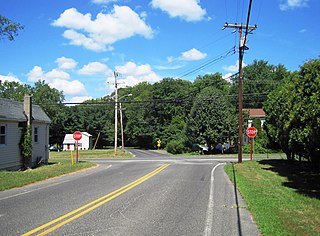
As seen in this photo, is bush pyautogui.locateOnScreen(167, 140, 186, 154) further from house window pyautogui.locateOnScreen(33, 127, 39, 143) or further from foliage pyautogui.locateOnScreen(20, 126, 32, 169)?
foliage pyautogui.locateOnScreen(20, 126, 32, 169)

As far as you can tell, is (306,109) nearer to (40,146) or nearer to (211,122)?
(40,146)

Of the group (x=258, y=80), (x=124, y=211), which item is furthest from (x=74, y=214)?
(x=258, y=80)

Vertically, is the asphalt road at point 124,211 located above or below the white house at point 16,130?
below

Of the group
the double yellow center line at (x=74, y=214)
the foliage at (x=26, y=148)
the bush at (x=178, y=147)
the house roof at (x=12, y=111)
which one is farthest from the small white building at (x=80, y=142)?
the double yellow center line at (x=74, y=214)

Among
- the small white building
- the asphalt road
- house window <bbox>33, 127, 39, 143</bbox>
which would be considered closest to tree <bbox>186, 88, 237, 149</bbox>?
house window <bbox>33, 127, 39, 143</bbox>

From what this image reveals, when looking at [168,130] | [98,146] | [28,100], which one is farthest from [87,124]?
[28,100]

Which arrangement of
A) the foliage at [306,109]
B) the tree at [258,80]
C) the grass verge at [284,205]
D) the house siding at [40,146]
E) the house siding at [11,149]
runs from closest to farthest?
the grass verge at [284,205] → the foliage at [306,109] → the house siding at [11,149] → the house siding at [40,146] → the tree at [258,80]

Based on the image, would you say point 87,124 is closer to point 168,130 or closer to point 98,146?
point 98,146

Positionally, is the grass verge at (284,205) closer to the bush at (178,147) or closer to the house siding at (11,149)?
the house siding at (11,149)

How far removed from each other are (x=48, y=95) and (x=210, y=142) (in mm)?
49144

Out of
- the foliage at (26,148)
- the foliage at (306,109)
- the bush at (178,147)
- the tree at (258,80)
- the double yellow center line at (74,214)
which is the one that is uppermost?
the tree at (258,80)

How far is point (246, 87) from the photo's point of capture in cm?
8119

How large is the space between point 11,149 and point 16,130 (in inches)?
55.1

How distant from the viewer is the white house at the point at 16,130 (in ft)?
68.5
